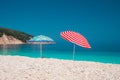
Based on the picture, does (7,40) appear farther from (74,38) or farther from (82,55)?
(74,38)

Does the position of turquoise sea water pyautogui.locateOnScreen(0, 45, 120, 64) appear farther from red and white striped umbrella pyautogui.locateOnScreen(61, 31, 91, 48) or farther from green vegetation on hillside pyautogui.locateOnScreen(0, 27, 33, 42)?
green vegetation on hillside pyautogui.locateOnScreen(0, 27, 33, 42)

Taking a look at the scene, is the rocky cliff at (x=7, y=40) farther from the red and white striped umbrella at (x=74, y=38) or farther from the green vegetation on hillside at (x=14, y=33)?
the red and white striped umbrella at (x=74, y=38)

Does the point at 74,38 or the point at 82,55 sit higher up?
the point at 74,38

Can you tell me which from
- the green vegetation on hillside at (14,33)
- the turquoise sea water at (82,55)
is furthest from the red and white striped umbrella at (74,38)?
the green vegetation on hillside at (14,33)

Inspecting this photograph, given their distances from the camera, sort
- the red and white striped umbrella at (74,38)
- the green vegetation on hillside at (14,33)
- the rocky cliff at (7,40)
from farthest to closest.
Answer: the green vegetation on hillside at (14,33) → the rocky cliff at (7,40) → the red and white striped umbrella at (74,38)

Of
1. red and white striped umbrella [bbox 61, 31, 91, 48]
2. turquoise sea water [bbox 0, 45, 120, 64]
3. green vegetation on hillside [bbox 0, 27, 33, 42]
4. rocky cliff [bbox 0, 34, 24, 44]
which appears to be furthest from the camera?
green vegetation on hillside [bbox 0, 27, 33, 42]

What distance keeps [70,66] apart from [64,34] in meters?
3.01

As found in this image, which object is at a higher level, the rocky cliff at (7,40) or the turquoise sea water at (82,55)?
the rocky cliff at (7,40)

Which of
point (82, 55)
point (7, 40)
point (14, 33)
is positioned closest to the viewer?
point (82, 55)

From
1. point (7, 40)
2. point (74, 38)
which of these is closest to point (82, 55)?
point (74, 38)

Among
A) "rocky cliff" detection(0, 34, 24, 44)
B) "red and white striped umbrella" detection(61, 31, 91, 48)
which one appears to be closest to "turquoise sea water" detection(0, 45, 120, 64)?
"red and white striped umbrella" detection(61, 31, 91, 48)

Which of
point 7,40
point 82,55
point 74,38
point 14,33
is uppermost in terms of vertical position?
point 14,33

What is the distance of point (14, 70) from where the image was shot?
42.4 feet

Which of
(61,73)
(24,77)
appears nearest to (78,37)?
(61,73)
